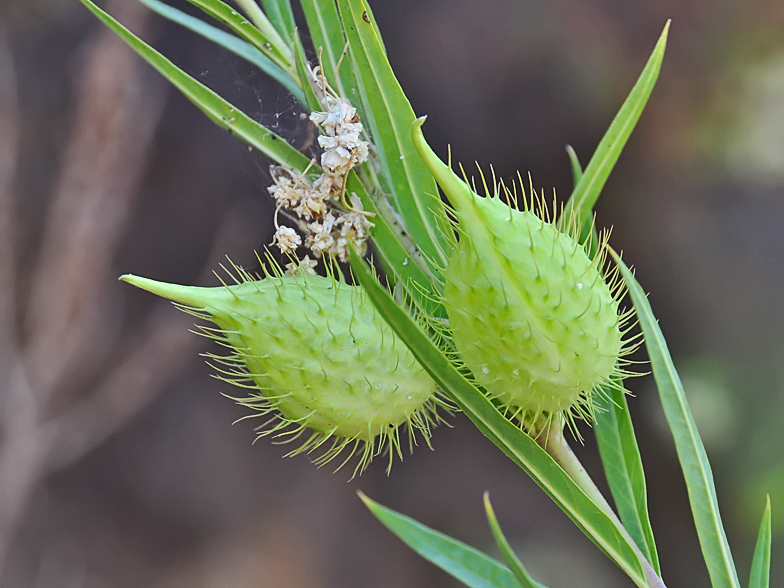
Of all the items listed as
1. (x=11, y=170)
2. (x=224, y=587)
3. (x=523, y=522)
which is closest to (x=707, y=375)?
(x=523, y=522)

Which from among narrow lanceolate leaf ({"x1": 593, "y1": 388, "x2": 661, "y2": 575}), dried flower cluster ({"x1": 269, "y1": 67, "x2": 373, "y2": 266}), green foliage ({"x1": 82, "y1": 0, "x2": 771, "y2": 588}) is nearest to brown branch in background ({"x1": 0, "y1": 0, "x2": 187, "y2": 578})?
green foliage ({"x1": 82, "y1": 0, "x2": 771, "y2": 588})

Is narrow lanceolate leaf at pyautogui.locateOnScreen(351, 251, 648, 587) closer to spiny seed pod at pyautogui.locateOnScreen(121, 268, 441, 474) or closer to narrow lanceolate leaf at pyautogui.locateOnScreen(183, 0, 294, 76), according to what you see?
spiny seed pod at pyautogui.locateOnScreen(121, 268, 441, 474)

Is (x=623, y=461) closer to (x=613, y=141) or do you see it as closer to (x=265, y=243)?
(x=613, y=141)

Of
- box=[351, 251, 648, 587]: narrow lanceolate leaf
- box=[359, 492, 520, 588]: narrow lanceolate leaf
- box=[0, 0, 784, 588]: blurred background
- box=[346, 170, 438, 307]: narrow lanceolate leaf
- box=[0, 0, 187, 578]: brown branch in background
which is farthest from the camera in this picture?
box=[0, 0, 187, 578]: brown branch in background

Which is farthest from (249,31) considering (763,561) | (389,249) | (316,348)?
(763,561)

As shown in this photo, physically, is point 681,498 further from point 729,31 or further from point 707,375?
point 729,31

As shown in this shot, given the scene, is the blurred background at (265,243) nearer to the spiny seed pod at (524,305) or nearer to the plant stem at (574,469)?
the plant stem at (574,469)
